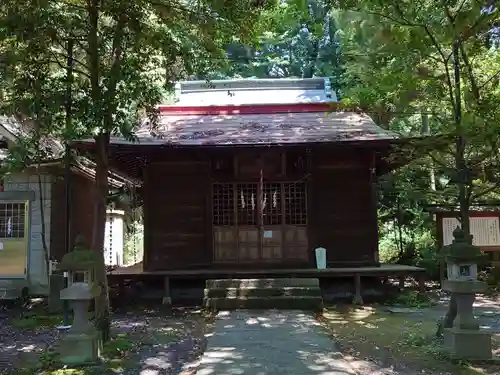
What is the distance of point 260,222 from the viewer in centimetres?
1159

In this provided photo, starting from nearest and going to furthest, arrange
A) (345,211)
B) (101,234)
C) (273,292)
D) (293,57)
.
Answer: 1. (101,234)
2. (273,292)
3. (345,211)
4. (293,57)

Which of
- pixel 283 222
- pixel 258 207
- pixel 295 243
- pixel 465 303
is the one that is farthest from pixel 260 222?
pixel 465 303

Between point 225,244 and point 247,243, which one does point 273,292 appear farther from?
point 225,244

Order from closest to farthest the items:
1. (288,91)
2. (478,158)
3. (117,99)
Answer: (117,99), (478,158), (288,91)

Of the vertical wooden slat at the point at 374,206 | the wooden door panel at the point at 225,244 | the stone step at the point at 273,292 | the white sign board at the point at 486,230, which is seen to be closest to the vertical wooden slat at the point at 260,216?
the wooden door panel at the point at 225,244

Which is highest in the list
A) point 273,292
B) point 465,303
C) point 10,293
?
point 465,303

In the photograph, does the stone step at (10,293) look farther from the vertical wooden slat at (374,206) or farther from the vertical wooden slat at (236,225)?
the vertical wooden slat at (374,206)

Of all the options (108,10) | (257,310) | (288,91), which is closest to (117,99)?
(108,10)

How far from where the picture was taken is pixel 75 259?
622 centimetres

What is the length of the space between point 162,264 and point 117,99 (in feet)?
19.0

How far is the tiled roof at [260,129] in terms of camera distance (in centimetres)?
1073

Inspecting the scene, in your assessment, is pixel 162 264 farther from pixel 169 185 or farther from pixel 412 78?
pixel 412 78

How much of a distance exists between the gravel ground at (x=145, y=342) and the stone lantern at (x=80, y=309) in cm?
54

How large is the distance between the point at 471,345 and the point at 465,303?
50 centimetres
